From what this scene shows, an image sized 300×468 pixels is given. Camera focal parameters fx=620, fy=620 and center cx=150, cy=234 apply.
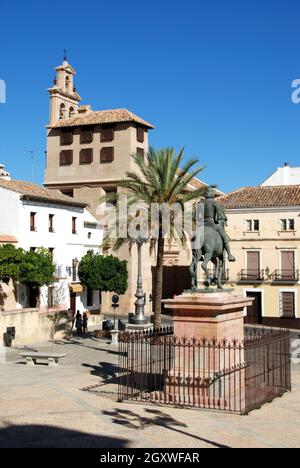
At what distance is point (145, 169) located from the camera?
1051 inches

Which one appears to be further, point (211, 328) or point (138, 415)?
point (211, 328)

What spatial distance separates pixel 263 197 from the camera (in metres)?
42.0

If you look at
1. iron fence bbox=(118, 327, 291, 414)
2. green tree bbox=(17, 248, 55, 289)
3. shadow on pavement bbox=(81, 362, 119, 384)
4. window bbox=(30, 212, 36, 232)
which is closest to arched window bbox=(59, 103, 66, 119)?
window bbox=(30, 212, 36, 232)

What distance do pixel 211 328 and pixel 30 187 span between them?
2692 cm

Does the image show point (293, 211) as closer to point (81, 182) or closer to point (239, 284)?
point (239, 284)

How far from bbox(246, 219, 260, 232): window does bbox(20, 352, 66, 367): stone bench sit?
22266 mm

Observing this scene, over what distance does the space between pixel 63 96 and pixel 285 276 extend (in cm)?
2495

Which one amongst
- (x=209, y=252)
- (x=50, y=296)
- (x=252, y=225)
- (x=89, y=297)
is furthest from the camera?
Answer: (x=89, y=297)

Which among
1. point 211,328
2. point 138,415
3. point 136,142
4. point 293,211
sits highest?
point 136,142

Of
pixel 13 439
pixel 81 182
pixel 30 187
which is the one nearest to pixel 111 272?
pixel 30 187

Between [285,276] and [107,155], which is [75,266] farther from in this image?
[285,276]

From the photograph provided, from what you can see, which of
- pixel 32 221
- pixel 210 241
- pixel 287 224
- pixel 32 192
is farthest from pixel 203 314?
pixel 287 224
